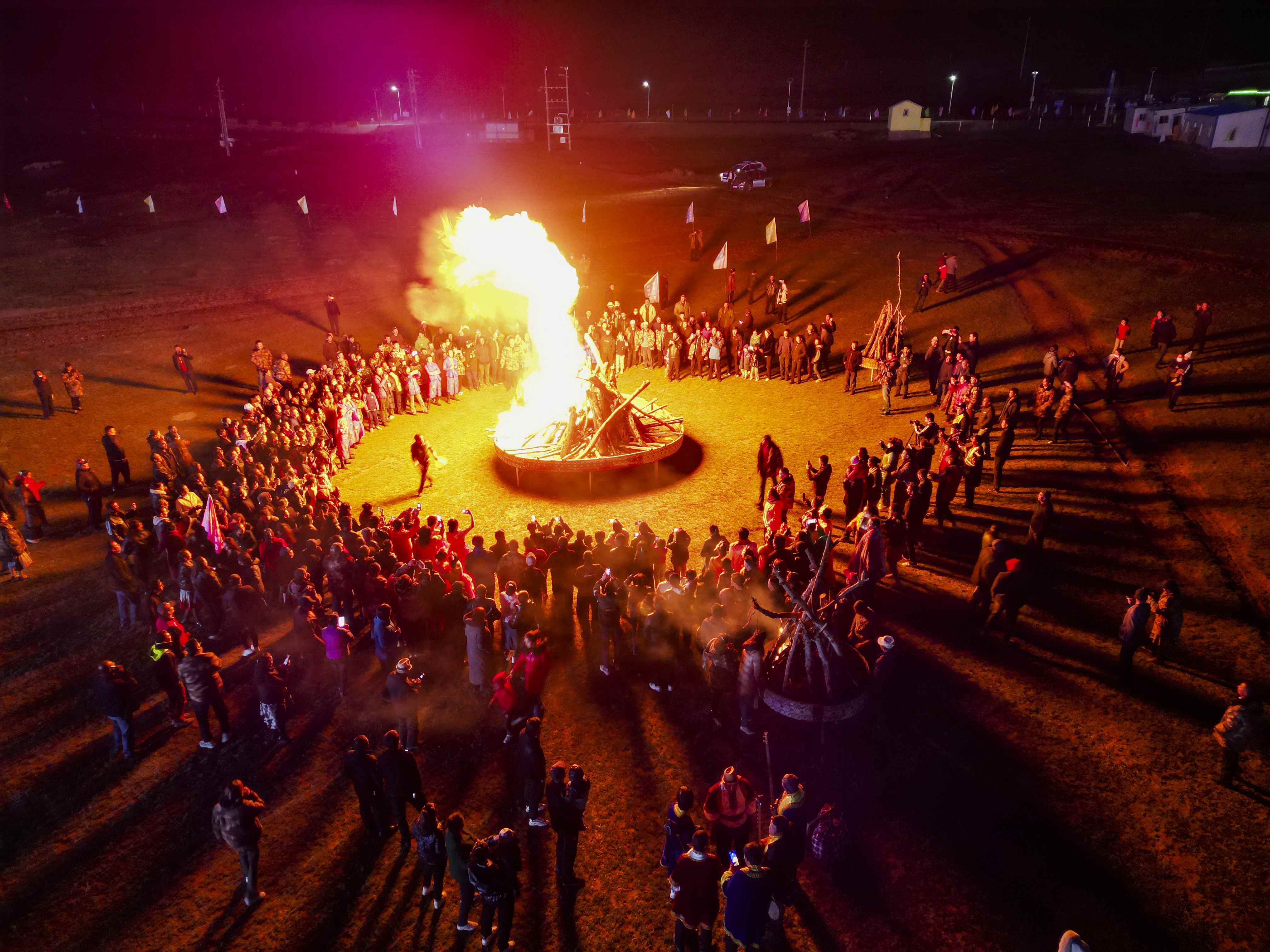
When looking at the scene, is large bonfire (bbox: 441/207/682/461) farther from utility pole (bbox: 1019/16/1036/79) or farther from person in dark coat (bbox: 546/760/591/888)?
utility pole (bbox: 1019/16/1036/79)

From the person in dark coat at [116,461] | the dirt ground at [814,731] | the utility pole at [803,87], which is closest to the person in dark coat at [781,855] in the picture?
the dirt ground at [814,731]

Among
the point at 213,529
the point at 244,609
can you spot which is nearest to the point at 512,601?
the point at 244,609

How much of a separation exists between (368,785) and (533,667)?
2516 millimetres

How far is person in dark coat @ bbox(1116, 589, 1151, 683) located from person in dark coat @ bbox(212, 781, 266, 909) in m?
11.8

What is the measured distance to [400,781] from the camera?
860 centimetres

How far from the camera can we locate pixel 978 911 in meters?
7.83

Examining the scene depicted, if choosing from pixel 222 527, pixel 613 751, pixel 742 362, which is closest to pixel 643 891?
pixel 613 751

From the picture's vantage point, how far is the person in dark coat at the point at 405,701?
966 cm

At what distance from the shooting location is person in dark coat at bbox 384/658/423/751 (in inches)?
380

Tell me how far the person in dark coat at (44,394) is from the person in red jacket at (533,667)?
880 inches

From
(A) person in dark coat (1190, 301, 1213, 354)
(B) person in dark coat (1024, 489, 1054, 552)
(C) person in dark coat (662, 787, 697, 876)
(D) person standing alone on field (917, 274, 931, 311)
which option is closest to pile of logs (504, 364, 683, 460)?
(B) person in dark coat (1024, 489, 1054, 552)

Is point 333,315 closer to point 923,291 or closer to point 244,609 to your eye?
point 244,609

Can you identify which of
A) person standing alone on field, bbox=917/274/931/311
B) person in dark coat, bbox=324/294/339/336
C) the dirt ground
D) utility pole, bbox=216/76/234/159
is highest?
utility pole, bbox=216/76/234/159

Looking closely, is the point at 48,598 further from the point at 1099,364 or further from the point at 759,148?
the point at 759,148
